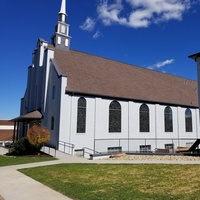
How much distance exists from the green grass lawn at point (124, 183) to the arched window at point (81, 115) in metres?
12.1

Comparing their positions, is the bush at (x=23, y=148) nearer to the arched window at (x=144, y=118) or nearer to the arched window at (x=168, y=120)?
the arched window at (x=144, y=118)

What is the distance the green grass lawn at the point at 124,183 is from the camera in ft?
24.6

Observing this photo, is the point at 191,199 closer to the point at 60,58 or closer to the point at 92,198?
the point at 92,198

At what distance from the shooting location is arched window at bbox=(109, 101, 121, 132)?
27.1 m

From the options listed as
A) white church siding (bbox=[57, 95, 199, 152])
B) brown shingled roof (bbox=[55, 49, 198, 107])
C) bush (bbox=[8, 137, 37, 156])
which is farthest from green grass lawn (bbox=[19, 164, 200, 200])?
brown shingled roof (bbox=[55, 49, 198, 107])

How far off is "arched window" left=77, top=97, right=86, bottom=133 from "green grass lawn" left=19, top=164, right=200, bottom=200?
478 inches

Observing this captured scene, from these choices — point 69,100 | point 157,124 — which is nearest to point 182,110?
point 157,124

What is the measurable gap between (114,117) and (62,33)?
14.3 metres

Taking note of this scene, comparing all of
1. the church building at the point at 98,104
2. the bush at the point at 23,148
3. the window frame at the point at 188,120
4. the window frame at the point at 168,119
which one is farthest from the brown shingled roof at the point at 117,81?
the bush at the point at 23,148

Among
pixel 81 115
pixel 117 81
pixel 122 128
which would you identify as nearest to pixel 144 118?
pixel 122 128

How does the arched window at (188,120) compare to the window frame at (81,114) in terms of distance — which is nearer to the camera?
the window frame at (81,114)

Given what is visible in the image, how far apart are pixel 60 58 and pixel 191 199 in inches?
976

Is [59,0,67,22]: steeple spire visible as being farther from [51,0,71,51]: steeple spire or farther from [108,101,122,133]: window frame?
[108,101,122,133]: window frame

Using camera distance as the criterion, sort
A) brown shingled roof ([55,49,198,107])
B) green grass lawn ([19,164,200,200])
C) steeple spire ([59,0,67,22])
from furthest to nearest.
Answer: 1. steeple spire ([59,0,67,22])
2. brown shingled roof ([55,49,198,107])
3. green grass lawn ([19,164,200,200])
